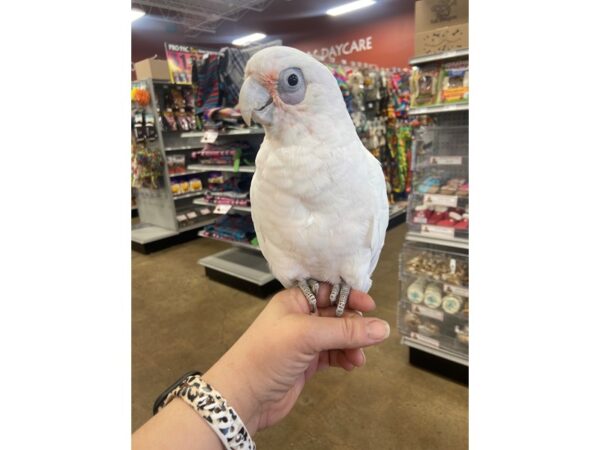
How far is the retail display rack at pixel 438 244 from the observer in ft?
6.80

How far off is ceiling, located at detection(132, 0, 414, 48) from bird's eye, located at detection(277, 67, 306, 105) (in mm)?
6757

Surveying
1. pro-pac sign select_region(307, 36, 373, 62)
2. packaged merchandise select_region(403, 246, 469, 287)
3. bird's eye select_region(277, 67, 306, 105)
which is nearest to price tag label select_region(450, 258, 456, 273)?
packaged merchandise select_region(403, 246, 469, 287)

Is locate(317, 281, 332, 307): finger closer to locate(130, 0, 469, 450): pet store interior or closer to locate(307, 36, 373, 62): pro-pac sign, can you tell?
locate(130, 0, 469, 450): pet store interior

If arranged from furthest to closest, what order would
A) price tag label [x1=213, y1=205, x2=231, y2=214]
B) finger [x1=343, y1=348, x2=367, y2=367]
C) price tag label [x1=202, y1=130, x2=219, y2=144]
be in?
price tag label [x1=213, y1=205, x2=231, y2=214], price tag label [x1=202, y1=130, x2=219, y2=144], finger [x1=343, y1=348, x2=367, y2=367]

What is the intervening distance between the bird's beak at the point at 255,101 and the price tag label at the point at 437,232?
65.2 inches

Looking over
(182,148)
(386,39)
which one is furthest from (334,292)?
(386,39)

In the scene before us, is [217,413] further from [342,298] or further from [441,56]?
[441,56]

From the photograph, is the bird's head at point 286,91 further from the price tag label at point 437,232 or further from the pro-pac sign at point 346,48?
the pro-pac sign at point 346,48

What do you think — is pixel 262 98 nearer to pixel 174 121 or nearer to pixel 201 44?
pixel 174 121

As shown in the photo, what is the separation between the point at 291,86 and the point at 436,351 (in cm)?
205

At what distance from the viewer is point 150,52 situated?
8258mm

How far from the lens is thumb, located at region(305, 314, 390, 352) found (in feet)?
3.02

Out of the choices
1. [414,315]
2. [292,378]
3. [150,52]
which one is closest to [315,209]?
[292,378]

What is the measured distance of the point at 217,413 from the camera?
2.78 feet
